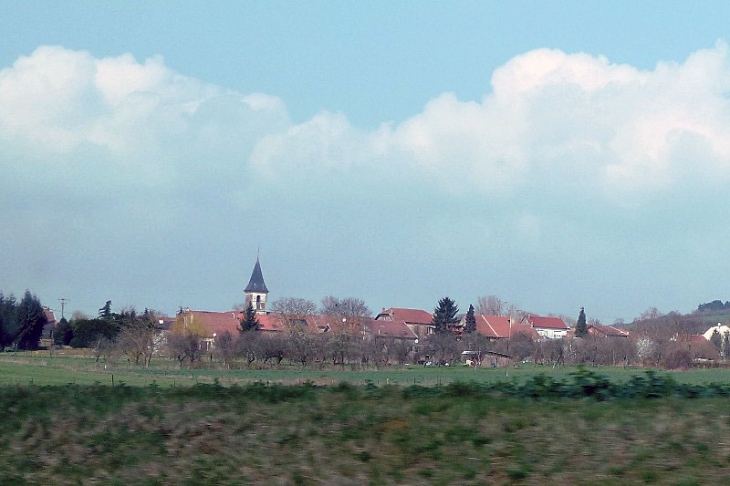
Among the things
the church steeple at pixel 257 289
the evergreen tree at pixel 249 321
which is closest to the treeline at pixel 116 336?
the evergreen tree at pixel 249 321

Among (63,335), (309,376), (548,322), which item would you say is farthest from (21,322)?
(548,322)

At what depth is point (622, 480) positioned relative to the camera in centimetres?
656

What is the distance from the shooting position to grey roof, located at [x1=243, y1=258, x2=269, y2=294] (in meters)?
121

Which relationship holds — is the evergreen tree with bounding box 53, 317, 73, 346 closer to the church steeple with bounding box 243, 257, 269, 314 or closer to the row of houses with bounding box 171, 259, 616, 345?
the row of houses with bounding box 171, 259, 616, 345

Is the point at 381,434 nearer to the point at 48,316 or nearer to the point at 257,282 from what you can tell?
the point at 48,316

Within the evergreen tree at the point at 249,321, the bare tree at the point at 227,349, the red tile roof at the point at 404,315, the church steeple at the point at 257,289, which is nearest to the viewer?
the bare tree at the point at 227,349

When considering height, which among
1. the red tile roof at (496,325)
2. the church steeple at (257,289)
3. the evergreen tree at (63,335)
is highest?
the church steeple at (257,289)

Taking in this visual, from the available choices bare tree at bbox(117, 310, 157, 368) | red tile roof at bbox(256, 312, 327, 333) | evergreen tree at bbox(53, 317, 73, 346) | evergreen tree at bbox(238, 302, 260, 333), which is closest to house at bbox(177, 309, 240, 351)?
evergreen tree at bbox(238, 302, 260, 333)

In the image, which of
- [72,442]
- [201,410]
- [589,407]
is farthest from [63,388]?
[589,407]

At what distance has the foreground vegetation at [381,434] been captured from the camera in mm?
7039

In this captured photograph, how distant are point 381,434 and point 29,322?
186ft

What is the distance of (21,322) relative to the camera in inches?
2216

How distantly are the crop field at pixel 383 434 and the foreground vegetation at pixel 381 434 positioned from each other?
0.06 ft

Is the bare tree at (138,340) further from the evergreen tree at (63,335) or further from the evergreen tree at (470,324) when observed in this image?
the evergreen tree at (470,324)
